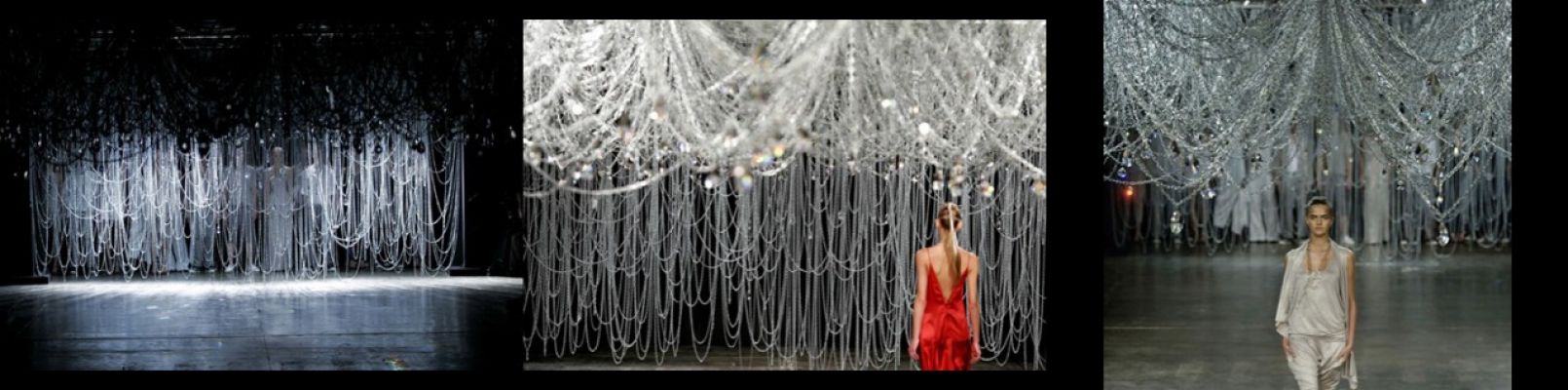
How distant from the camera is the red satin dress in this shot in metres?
4.68

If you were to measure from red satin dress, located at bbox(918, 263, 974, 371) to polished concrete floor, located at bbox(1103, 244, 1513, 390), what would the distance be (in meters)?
0.58

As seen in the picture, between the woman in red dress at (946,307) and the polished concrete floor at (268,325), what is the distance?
127cm

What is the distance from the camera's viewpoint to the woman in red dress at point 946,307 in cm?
468

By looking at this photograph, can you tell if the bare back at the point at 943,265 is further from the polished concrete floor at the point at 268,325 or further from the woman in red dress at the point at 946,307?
the polished concrete floor at the point at 268,325

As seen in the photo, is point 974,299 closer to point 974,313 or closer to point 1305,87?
point 974,313

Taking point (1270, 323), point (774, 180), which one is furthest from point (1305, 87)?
point (774, 180)

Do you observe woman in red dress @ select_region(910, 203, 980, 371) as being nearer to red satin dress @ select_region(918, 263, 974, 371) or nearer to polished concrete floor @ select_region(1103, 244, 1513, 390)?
red satin dress @ select_region(918, 263, 974, 371)

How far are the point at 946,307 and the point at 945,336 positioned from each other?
0.30ft

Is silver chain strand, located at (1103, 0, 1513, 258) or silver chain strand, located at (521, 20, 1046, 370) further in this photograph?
silver chain strand, located at (1103, 0, 1513, 258)

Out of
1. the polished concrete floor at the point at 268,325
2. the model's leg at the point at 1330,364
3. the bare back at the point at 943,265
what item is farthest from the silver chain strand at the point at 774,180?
the model's leg at the point at 1330,364

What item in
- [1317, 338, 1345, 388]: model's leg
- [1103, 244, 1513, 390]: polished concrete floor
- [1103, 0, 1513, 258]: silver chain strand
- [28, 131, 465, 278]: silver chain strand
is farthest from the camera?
[28, 131, 465, 278]: silver chain strand

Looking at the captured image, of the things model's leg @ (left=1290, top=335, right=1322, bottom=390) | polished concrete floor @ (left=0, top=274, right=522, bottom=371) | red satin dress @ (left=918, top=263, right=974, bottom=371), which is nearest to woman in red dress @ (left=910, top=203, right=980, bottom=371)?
red satin dress @ (left=918, top=263, right=974, bottom=371)

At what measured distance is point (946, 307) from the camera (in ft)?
15.4

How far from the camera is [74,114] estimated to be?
Answer: 16.9 feet
